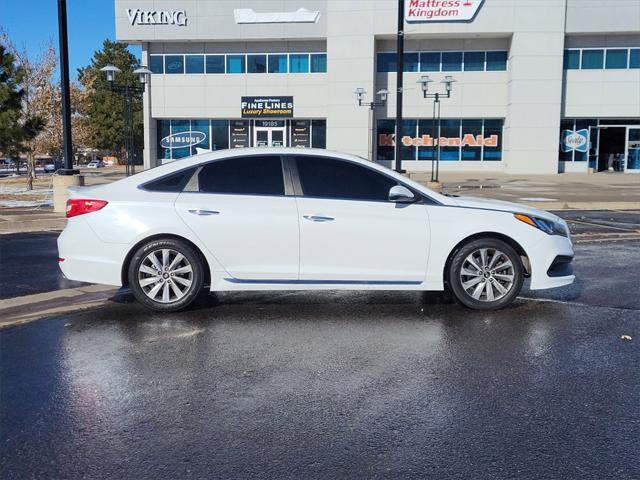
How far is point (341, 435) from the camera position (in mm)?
3543

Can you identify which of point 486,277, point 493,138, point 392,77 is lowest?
point 486,277

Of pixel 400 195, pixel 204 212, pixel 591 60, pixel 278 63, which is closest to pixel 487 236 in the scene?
pixel 400 195

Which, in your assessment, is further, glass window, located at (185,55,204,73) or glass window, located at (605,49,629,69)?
glass window, located at (185,55,204,73)

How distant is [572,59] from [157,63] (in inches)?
1010

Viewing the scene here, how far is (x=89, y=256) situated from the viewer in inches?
247

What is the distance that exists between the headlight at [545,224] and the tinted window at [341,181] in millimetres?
1356

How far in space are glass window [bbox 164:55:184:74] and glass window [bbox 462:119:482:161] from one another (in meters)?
18.2

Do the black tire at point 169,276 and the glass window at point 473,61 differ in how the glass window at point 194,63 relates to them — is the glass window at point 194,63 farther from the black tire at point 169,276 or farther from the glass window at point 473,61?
the black tire at point 169,276

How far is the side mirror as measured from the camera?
616cm

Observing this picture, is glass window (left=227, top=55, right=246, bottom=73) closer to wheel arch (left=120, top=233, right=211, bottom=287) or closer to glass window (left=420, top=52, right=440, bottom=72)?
glass window (left=420, top=52, right=440, bottom=72)

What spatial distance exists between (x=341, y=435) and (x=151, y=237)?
11.2 ft

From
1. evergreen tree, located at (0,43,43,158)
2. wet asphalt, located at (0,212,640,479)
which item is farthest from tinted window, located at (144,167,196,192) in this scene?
evergreen tree, located at (0,43,43,158)

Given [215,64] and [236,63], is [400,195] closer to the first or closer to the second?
[236,63]

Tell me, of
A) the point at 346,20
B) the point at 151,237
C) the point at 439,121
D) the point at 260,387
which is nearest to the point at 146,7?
the point at 346,20
